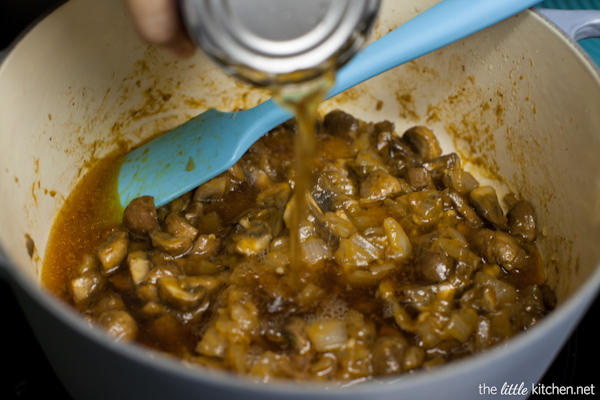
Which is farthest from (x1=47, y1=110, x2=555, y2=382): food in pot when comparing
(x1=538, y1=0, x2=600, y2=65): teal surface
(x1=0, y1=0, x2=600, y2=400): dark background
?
(x1=538, y1=0, x2=600, y2=65): teal surface

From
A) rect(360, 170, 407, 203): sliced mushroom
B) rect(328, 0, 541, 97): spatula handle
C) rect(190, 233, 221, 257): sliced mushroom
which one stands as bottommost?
rect(190, 233, 221, 257): sliced mushroom

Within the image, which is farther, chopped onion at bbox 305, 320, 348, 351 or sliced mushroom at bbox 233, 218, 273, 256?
sliced mushroom at bbox 233, 218, 273, 256

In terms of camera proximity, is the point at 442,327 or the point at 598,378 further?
the point at 598,378

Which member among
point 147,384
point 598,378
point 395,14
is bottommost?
point 598,378

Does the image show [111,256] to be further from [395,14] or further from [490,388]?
[395,14]

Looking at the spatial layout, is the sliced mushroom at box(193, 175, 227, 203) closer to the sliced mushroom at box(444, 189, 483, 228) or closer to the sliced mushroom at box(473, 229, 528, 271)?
the sliced mushroom at box(444, 189, 483, 228)

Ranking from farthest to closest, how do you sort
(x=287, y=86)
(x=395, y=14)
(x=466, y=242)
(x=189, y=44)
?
(x=395, y=14) → (x=466, y=242) → (x=189, y=44) → (x=287, y=86)

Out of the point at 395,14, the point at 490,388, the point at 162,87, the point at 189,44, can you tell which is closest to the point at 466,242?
the point at 490,388

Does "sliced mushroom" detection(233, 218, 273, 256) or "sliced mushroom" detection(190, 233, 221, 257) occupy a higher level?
"sliced mushroom" detection(233, 218, 273, 256)

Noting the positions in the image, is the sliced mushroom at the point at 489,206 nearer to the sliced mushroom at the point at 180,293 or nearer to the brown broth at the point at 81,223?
A: the sliced mushroom at the point at 180,293
